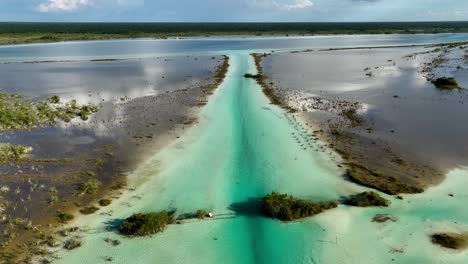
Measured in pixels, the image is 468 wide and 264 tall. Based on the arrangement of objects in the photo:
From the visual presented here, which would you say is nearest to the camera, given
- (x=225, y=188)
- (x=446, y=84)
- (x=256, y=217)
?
(x=256, y=217)

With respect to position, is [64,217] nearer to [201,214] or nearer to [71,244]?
[71,244]

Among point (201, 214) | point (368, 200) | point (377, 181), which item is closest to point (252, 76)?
point (377, 181)

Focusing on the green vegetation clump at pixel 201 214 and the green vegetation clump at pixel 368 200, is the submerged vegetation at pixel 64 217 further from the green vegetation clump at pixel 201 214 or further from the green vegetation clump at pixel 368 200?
the green vegetation clump at pixel 368 200

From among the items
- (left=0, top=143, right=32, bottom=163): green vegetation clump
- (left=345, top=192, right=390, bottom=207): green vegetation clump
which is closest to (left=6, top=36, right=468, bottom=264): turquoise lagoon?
(left=345, top=192, right=390, bottom=207): green vegetation clump

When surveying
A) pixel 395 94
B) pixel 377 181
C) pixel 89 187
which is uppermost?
pixel 395 94

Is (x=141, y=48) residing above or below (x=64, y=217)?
above

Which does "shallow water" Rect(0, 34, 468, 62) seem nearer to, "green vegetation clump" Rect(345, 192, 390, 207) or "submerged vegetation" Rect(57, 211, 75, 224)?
"submerged vegetation" Rect(57, 211, 75, 224)

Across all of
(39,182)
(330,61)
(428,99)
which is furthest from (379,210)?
(330,61)

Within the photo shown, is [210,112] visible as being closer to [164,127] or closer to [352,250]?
[164,127]
